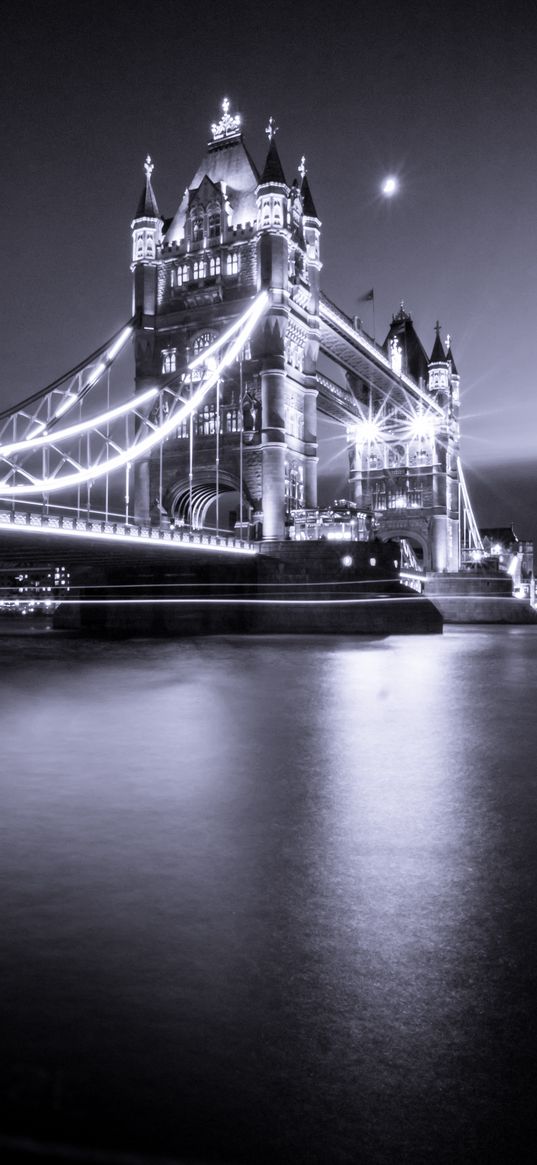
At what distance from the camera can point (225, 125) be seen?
43312 mm

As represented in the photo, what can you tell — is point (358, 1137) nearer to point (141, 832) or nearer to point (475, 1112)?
point (475, 1112)

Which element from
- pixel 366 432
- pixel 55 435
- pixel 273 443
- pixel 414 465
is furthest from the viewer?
pixel 414 465

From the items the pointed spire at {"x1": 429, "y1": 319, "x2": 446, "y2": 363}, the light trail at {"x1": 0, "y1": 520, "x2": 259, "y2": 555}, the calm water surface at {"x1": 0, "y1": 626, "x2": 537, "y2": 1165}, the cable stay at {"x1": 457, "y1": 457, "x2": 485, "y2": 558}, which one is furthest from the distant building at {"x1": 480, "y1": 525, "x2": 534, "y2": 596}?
the calm water surface at {"x1": 0, "y1": 626, "x2": 537, "y2": 1165}

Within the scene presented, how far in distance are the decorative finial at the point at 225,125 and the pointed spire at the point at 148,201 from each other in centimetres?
438

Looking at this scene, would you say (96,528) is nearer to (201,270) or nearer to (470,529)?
(201,270)

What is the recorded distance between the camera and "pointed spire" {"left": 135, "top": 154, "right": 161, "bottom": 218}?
136 feet

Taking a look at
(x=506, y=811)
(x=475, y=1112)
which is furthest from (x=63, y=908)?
(x=506, y=811)

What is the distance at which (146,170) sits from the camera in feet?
137

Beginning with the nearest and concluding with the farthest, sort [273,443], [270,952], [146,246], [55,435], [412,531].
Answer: [270,952] → [55,435] → [273,443] → [146,246] → [412,531]

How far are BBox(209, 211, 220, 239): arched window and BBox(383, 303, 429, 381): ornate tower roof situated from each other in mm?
34316

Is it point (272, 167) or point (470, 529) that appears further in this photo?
point (470, 529)

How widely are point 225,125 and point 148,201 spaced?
653cm

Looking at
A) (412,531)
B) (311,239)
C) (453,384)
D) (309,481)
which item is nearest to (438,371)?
(453,384)

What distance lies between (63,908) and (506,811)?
2707mm
